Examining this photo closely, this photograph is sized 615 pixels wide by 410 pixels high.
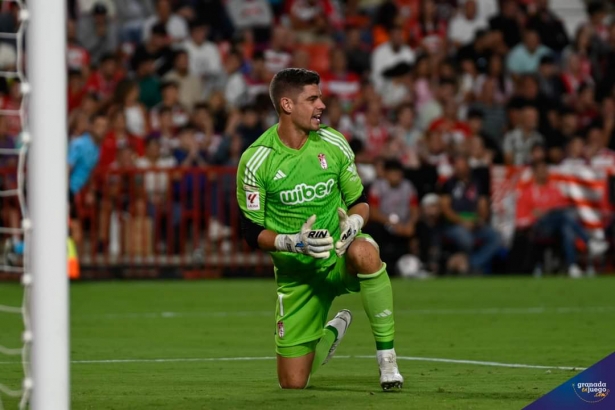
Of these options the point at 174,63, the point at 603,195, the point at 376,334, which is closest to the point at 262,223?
the point at 376,334

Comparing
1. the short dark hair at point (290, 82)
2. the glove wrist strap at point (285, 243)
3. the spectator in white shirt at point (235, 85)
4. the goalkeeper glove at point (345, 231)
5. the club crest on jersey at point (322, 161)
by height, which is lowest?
the spectator in white shirt at point (235, 85)

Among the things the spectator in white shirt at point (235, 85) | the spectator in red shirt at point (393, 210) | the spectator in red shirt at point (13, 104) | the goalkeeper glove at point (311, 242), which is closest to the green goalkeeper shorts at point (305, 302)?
the goalkeeper glove at point (311, 242)

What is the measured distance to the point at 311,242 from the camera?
771 cm

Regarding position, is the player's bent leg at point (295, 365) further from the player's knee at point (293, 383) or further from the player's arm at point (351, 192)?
the player's arm at point (351, 192)

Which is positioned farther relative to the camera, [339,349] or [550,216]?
[550,216]

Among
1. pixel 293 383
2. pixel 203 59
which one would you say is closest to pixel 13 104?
pixel 203 59

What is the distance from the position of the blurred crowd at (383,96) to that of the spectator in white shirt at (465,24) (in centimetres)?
4

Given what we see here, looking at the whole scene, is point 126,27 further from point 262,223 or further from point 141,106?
point 262,223

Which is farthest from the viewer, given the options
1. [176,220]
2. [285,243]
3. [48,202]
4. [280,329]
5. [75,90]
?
[75,90]

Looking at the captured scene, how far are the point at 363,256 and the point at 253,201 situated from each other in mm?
842

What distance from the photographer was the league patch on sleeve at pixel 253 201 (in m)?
8.26

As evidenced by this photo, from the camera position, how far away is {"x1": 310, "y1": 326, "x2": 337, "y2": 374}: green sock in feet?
27.9

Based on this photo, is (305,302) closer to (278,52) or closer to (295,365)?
(295,365)

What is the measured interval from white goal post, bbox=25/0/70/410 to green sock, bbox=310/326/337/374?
3.15 meters
